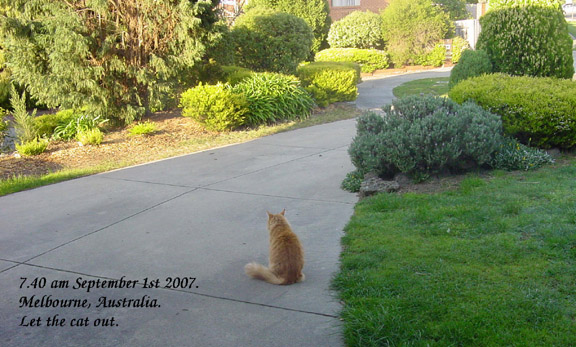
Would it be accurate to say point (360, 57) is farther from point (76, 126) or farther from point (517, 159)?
point (517, 159)

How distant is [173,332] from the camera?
375 cm

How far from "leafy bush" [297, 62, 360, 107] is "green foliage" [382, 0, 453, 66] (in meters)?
12.6

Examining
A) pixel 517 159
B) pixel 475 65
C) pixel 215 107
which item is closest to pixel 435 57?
pixel 475 65

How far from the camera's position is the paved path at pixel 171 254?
380 cm

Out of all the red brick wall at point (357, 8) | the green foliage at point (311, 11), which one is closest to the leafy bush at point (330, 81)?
the green foliage at point (311, 11)

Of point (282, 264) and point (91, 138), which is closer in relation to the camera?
point (282, 264)

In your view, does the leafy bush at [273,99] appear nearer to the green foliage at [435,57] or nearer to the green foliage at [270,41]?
the green foliage at [270,41]

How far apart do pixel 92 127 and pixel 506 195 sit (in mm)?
8661

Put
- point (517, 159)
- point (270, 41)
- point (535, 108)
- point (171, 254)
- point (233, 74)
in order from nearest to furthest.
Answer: point (171, 254) < point (517, 159) < point (535, 108) < point (233, 74) < point (270, 41)

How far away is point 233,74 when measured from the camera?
1392 centimetres

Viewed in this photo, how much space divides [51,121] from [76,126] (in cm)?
56

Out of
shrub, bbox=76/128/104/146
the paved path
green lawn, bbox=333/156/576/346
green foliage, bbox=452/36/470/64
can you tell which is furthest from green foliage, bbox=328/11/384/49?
green lawn, bbox=333/156/576/346

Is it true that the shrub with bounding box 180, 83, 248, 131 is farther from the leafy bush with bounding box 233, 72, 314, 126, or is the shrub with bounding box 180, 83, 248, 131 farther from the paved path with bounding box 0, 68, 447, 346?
the paved path with bounding box 0, 68, 447, 346

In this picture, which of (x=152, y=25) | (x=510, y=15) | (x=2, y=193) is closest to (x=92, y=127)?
(x=152, y=25)
